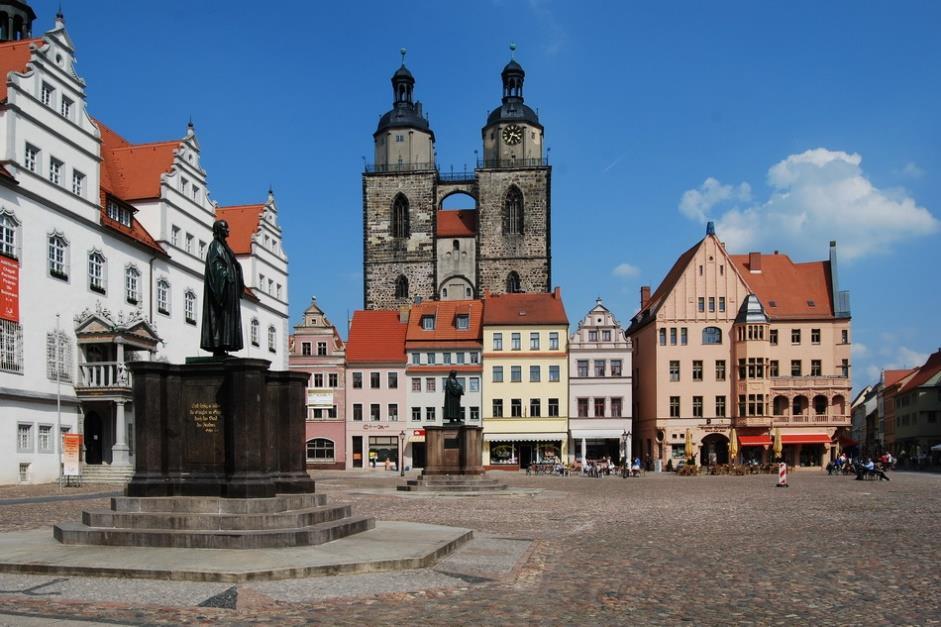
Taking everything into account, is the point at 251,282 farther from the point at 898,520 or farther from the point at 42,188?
the point at 898,520

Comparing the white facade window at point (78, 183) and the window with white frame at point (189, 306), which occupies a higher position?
the white facade window at point (78, 183)

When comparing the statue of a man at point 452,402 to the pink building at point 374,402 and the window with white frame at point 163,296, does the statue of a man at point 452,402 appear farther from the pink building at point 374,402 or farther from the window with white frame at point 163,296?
the pink building at point 374,402

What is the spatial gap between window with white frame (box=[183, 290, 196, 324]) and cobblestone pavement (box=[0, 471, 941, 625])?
97.4ft

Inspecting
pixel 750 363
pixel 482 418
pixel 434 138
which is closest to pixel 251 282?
pixel 482 418

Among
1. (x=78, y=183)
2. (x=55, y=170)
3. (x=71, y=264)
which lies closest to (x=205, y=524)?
(x=71, y=264)

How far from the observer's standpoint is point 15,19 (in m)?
47.6

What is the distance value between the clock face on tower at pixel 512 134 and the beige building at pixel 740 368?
2885cm

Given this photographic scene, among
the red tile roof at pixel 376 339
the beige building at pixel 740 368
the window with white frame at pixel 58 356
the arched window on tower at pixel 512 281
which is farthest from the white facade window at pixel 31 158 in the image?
the arched window on tower at pixel 512 281

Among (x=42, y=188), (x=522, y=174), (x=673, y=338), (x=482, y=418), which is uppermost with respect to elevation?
(x=522, y=174)

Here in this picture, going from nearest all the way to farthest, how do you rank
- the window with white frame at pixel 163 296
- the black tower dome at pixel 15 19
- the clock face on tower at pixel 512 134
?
the window with white frame at pixel 163 296 → the black tower dome at pixel 15 19 → the clock face on tower at pixel 512 134

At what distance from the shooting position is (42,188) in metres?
36.7

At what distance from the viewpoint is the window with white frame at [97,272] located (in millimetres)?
40219

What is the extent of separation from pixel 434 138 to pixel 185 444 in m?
82.1

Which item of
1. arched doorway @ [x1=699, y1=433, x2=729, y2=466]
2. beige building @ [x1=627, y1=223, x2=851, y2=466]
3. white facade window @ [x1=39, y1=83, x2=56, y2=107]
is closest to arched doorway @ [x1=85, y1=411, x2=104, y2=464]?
white facade window @ [x1=39, y1=83, x2=56, y2=107]
